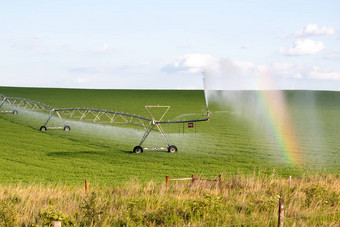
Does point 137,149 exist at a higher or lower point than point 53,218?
higher

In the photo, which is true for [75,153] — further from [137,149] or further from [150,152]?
[150,152]

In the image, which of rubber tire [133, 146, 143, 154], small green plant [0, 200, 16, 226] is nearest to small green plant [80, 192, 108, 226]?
small green plant [0, 200, 16, 226]

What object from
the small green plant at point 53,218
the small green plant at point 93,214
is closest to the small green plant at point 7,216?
the small green plant at point 53,218

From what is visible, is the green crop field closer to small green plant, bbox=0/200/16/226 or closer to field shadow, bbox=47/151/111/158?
field shadow, bbox=47/151/111/158

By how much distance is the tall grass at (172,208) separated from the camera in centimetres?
1475

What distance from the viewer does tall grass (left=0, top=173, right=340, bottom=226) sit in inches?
581

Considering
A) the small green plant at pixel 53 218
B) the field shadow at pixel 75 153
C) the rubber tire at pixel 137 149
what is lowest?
the small green plant at pixel 53 218

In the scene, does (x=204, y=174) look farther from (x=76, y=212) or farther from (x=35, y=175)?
(x=76, y=212)

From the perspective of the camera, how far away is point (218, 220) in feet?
49.6

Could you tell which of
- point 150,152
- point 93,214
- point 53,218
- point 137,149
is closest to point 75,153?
point 137,149

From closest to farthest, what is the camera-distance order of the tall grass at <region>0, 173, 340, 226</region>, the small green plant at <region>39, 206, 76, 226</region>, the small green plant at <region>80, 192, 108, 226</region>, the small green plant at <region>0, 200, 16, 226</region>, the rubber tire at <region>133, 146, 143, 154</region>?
the small green plant at <region>39, 206, 76, 226</region> < the small green plant at <region>0, 200, 16, 226</region> < the small green plant at <region>80, 192, 108, 226</region> < the tall grass at <region>0, 173, 340, 226</region> < the rubber tire at <region>133, 146, 143, 154</region>

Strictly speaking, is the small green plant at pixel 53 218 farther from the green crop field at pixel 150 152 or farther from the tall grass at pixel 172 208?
the green crop field at pixel 150 152

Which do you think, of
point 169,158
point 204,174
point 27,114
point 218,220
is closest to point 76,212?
point 218,220

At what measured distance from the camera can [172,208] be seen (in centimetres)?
1603
